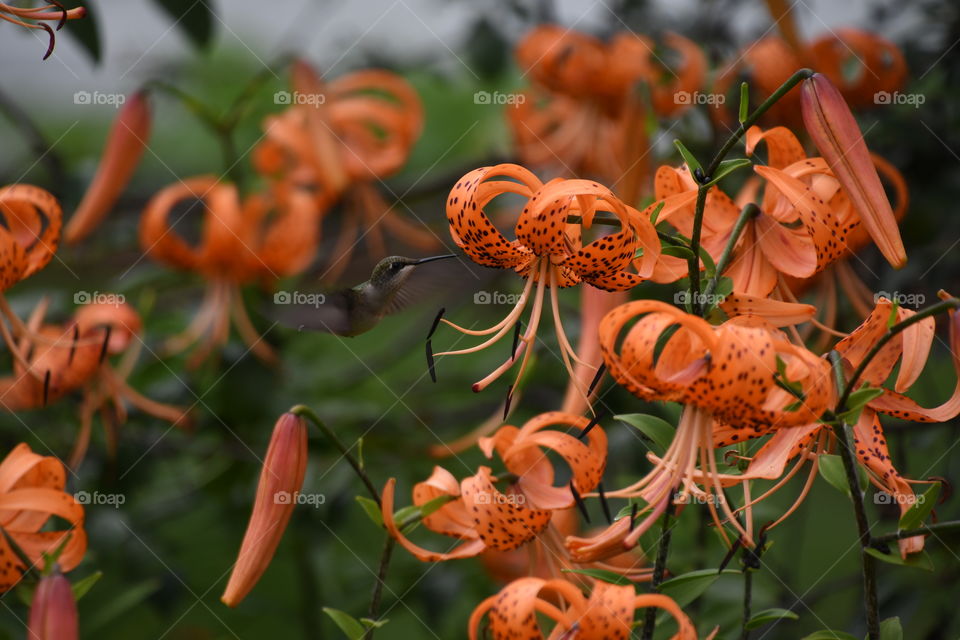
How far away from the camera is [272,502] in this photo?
953mm

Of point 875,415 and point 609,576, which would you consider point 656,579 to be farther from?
point 875,415

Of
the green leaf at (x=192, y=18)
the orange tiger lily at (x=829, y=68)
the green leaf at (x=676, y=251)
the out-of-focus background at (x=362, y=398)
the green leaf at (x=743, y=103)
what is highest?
the green leaf at (x=743, y=103)

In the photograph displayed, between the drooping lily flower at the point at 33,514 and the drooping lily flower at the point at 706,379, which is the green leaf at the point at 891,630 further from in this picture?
the drooping lily flower at the point at 33,514

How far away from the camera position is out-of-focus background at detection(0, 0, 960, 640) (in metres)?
1.61

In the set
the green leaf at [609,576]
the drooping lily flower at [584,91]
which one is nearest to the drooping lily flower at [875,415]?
the green leaf at [609,576]

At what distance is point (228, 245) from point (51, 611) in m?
1.26

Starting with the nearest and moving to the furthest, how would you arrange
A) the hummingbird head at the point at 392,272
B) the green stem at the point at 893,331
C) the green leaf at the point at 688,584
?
1. the green stem at the point at 893,331
2. the green leaf at the point at 688,584
3. the hummingbird head at the point at 392,272

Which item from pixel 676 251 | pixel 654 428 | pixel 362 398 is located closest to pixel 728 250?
pixel 676 251

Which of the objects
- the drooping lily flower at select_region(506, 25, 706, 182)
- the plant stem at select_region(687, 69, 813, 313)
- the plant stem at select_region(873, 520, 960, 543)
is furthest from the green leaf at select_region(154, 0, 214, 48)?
the plant stem at select_region(873, 520, 960, 543)

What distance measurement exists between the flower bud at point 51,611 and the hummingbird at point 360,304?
1.63 feet

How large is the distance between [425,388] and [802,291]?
3.41 ft

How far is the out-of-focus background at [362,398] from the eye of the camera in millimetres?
1605

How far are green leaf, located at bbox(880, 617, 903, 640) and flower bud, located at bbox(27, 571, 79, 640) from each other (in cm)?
67

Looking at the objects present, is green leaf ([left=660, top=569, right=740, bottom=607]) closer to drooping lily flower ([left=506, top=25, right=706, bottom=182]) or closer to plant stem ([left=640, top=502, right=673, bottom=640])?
plant stem ([left=640, top=502, right=673, bottom=640])
